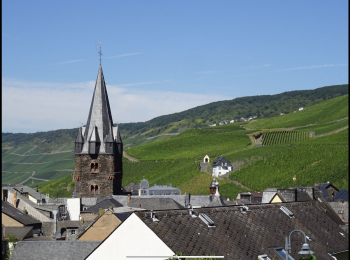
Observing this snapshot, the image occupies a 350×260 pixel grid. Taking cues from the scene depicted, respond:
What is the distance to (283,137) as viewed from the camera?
13275cm

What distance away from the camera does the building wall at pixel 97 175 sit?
74.4m

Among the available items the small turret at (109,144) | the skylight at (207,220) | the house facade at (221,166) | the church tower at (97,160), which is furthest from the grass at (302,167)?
the skylight at (207,220)

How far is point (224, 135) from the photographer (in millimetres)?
149375

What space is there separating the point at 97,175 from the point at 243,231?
Result: 51.6 metres

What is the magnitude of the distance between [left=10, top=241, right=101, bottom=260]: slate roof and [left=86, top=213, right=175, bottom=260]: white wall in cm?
665

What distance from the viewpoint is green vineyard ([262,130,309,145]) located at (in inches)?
5022

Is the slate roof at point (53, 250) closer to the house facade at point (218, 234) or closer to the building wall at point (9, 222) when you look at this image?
the house facade at point (218, 234)

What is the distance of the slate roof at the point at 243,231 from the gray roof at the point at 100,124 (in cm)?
4679

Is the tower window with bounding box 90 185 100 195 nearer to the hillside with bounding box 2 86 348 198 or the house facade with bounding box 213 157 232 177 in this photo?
the hillside with bounding box 2 86 348 198

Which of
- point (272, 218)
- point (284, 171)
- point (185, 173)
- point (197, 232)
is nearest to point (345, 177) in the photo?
point (284, 171)

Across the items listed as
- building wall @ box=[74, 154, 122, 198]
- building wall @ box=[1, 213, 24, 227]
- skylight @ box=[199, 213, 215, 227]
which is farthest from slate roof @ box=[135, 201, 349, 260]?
building wall @ box=[74, 154, 122, 198]

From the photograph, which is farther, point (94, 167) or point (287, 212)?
point (94, 167)

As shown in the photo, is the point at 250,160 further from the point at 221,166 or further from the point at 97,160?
the point at 97,160

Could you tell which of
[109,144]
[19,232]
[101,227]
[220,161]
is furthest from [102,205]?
[220,161]
